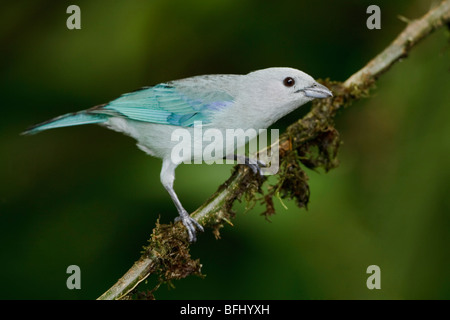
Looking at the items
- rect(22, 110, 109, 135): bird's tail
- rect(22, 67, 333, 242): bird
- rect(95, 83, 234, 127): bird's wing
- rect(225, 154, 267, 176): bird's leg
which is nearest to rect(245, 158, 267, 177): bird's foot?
rect(225, 154, 267, 176): bird's leg

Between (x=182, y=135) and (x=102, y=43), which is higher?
(x=102, y=43)

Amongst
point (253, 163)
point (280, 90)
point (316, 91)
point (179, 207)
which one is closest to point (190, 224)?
point (179, 207)

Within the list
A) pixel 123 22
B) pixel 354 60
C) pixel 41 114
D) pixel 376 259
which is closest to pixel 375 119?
pixel 354 60

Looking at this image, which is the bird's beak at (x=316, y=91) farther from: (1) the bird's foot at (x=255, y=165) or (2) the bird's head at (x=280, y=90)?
(1) the bird's foot at (x=255, y=165)

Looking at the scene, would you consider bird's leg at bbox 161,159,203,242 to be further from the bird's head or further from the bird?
the bird's head

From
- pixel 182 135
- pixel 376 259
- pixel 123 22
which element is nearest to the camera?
pixel 182 135

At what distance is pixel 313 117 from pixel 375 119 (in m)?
1.01

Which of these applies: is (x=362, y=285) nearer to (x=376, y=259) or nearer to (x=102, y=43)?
(x=376, y=259)

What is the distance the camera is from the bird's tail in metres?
3.90

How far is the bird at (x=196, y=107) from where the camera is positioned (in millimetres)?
3732

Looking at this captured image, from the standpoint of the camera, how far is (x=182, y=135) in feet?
12.6

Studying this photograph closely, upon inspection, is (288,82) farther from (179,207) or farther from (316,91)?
(179,207)

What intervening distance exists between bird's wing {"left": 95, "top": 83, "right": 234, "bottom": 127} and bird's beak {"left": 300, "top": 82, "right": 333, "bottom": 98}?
508mm

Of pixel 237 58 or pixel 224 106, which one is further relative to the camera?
pixel 237 58
